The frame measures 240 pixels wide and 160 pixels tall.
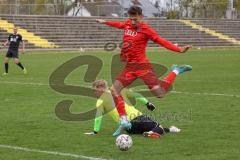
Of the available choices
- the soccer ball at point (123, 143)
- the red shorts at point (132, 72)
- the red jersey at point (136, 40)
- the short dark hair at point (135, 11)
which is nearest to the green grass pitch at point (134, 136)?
the soccer ball at point (123, 143)

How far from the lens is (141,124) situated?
10344mm

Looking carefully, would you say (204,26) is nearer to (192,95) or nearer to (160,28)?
(160,28)

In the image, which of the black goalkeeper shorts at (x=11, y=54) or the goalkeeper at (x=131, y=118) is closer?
the goalkeeper at (x=131, y=118)

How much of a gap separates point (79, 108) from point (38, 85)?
672cm

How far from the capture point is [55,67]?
101 feet

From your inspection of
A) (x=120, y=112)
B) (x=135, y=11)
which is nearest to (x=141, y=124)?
(x=120, y=112)

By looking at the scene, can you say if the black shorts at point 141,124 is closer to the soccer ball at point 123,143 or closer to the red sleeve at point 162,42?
the red sleeve at point 162,42

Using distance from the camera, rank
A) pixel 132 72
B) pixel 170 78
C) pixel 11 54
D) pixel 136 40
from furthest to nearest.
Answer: pixel 11 54 < pixel 170 78 < pixel 132 72 < pixel 136 40

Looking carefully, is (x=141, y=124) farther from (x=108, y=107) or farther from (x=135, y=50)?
(x=135, y=50)

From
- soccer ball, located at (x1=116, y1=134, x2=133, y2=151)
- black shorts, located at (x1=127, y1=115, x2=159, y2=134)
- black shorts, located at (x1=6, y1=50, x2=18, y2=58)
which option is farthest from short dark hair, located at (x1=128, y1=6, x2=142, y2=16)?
black shorts, located at (x1=6, y1=50, x2=18, y2=58)

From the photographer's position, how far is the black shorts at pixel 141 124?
1031 centimetres

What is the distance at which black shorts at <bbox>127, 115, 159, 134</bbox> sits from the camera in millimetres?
10312

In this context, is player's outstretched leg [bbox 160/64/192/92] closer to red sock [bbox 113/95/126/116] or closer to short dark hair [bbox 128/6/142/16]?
red sock [bbox 113/95/126/116]

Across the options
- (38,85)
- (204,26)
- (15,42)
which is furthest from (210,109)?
(204,26)
